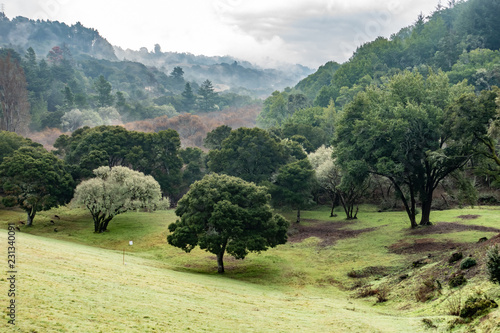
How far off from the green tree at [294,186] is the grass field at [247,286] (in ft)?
36.1

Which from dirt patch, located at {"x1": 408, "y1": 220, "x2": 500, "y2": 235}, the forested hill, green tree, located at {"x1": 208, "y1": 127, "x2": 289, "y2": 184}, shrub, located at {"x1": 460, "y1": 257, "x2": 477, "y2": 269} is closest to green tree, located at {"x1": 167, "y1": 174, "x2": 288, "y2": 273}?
shrub, located at {"x1": 460, "y1": 257, "x2": 477, "y2": 269}

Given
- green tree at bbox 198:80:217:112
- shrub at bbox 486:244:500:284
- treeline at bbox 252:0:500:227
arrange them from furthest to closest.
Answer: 1. green tree at bbox 198:80:217:112
2. treeline at bbox 252:0:500:227
3. shrub at bbox 486:244:500:284

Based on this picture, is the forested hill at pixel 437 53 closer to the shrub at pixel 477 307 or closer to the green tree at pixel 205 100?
the green tree at pixel 205 100

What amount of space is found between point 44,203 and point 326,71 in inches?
6222

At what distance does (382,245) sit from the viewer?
3612cm

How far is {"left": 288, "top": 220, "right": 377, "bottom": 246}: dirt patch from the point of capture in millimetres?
43097

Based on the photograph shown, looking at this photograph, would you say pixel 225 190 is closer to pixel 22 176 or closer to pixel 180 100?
pixel 22 176

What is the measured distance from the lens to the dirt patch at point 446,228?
3481 cm

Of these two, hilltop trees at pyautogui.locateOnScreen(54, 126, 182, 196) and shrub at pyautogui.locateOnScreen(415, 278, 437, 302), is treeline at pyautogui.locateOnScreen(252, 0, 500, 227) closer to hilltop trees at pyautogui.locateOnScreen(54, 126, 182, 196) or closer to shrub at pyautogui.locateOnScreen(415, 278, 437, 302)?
shrub at pyautogui.locateOnScreen(415, 278, 437, 302)

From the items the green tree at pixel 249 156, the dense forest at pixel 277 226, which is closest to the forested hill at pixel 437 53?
the dense forest at pixel 277 226

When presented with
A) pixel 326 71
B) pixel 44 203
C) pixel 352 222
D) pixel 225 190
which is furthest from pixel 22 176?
pixel 326 71

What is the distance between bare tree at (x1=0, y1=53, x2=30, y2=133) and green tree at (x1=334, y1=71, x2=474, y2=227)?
100748 mm

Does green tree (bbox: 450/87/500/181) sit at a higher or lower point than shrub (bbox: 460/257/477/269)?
higher

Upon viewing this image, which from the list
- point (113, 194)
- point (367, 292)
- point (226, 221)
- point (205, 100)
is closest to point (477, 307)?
point (367, 292)
